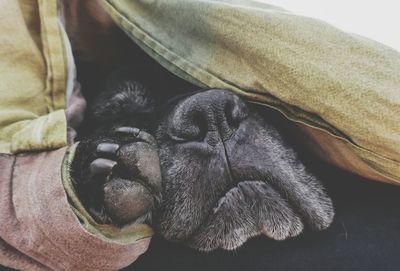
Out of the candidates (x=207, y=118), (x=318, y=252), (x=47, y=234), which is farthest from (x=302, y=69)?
(x=47, y=234)

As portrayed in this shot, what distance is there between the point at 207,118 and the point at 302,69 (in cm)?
18

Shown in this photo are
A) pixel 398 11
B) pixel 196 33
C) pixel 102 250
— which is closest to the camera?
pixel 102 250

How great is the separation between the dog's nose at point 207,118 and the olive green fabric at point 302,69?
0.07 metres

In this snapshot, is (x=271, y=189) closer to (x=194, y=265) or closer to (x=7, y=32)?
(x=194, y=265)

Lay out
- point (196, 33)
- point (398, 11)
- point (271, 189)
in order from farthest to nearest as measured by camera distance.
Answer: point (398, 11) < point (196, 33) < point (271, 189)

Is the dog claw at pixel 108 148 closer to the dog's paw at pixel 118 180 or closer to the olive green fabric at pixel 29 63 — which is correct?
the dog's paw at pixel 118 180

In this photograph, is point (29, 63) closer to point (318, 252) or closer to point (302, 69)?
point (302, 69)

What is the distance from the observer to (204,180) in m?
0.68

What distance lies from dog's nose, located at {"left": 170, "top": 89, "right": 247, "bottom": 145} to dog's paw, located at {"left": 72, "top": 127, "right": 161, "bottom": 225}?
7 cm

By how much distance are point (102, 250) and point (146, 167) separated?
142mm

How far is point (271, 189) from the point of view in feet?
2.31

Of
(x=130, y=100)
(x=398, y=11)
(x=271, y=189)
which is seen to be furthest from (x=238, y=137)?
(x=398, y=11)

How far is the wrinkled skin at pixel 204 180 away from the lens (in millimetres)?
644

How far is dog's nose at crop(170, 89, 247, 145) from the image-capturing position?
714 mm
